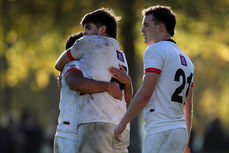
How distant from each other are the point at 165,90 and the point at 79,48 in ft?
4.03

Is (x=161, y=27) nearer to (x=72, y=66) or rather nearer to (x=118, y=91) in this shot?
(x=118, y=91)

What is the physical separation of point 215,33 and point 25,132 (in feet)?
27.7

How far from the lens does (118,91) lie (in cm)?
622

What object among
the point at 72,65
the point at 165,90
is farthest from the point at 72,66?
the point at 165,90

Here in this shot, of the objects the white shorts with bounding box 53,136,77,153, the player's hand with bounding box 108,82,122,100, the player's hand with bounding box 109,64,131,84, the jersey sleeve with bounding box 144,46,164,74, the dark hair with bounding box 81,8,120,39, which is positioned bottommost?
the white shorts with bounding box 53,136,77,153

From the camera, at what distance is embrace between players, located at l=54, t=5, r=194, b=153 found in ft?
18.1

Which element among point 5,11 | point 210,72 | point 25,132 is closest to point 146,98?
point 5,11

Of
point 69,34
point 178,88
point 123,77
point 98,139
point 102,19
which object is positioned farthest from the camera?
point 69,34

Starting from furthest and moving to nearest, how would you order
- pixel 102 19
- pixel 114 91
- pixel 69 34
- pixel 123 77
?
pixel 69 34 → pixel 102 19 → pixel 123 77 → pixel 114 91

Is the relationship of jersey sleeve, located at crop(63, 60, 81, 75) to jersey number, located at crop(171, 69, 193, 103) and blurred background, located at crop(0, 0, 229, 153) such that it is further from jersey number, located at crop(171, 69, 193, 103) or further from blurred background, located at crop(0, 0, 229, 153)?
blurred background, located at crop(0, 0, 229, 153)

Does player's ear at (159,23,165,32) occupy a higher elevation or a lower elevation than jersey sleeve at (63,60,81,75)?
higher

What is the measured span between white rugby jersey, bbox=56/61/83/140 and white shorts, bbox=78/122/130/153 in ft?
0.54

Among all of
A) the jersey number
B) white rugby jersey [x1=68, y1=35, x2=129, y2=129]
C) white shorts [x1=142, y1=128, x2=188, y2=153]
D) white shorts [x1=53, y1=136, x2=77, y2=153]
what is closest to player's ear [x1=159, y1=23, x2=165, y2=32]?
the jersey number

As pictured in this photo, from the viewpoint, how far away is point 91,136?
6082 millimetres
